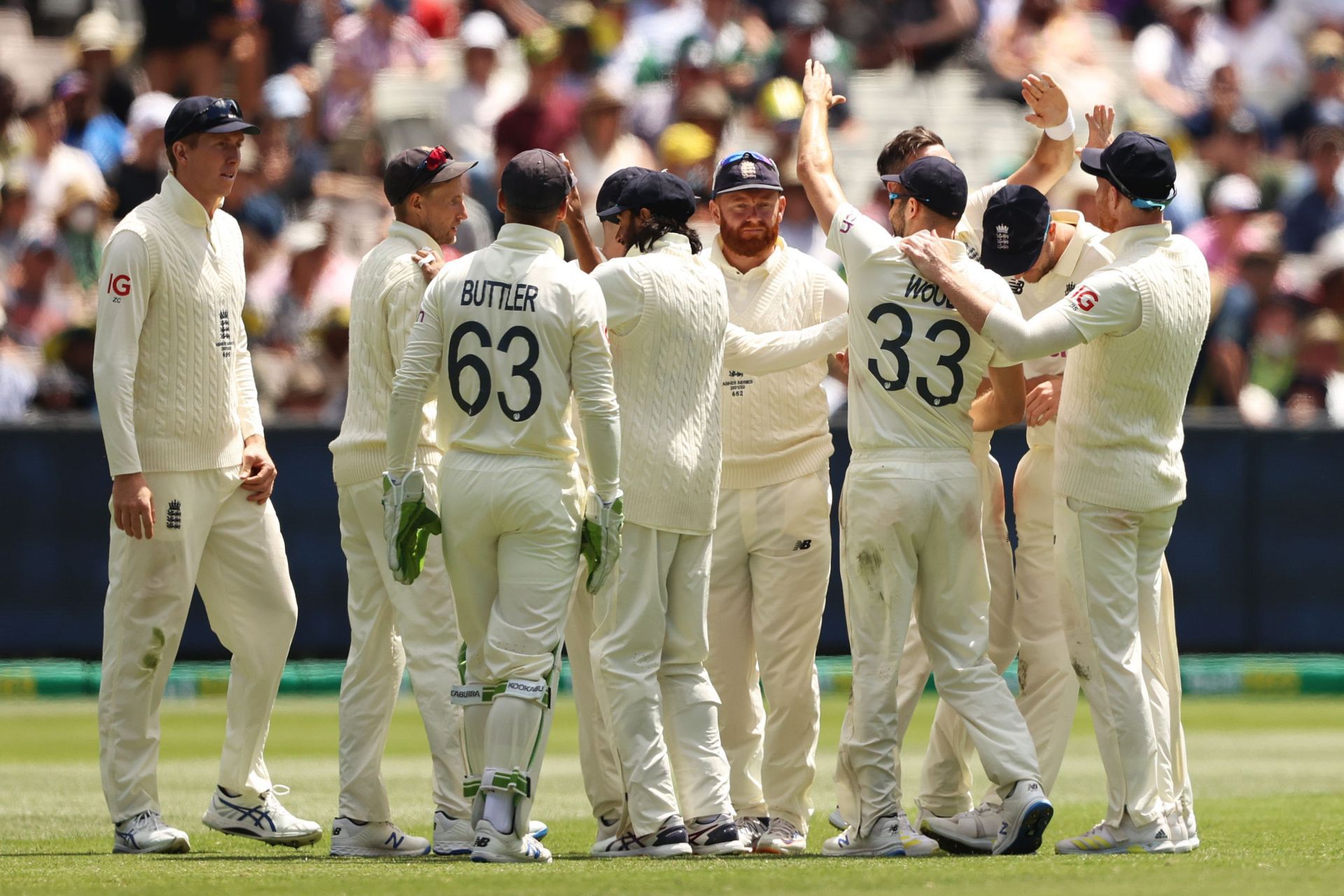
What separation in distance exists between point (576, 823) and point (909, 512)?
8.39 feet

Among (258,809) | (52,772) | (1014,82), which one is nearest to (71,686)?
(52,772)

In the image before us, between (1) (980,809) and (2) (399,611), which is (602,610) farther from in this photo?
(1) (980,809)

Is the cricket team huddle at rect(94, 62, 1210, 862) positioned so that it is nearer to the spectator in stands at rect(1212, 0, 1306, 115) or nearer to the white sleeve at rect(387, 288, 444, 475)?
the white sleeve at rect(387, 288, 444, 475)

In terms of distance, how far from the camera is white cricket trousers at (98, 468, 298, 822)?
8219 millimetres

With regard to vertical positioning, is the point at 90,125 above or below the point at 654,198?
above

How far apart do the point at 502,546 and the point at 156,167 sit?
1029 centimetres

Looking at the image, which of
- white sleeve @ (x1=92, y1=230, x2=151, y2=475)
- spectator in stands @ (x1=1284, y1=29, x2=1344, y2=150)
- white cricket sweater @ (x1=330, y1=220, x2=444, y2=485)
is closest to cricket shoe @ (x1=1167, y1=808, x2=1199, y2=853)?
white cricket sweater @ (x1=330, y1=220, x2=444, y2=485)

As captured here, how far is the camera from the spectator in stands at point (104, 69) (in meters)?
18.1

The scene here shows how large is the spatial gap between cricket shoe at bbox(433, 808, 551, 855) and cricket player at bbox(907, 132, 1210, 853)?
2280 millimetres

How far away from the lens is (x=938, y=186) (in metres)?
7.98

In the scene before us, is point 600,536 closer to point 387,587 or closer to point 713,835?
point 387,587

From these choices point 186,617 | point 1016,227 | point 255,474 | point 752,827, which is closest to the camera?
point 1016,227

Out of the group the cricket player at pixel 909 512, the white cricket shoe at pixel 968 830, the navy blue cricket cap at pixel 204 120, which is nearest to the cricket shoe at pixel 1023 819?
the cricket player at pixel 909 512

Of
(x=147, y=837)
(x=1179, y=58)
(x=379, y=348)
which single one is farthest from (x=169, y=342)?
(x=1179, y=58)
